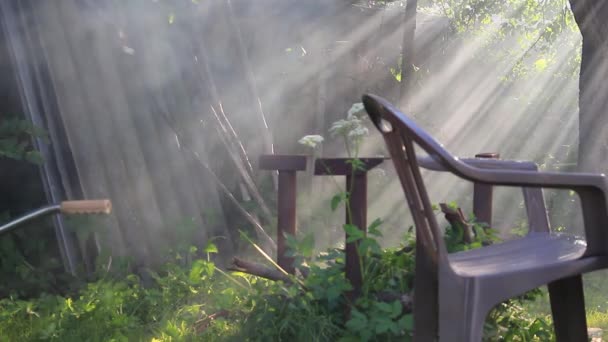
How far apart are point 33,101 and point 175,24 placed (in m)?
0.95

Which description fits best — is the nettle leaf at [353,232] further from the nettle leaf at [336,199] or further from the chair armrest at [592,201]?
the chair armrest at [592,201]

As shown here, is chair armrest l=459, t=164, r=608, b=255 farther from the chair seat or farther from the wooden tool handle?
the wooden tool handle

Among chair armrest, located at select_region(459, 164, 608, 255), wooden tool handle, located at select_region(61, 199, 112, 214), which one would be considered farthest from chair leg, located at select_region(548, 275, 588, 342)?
wooden tool handle, located at select_region(61, 199, 112, 214)

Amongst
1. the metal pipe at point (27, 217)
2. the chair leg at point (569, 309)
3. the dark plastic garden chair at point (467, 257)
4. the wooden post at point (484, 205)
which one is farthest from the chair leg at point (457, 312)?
the wooden post at point (484, 205)

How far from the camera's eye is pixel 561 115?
11.5 meters

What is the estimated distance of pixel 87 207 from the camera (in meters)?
1.56

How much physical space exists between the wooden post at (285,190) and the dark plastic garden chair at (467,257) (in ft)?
3.92

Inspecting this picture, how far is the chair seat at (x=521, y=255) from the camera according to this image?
4.67ft

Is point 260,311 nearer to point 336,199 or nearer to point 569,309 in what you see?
point 336,199

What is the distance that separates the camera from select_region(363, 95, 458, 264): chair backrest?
125 cm

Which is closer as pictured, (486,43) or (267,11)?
(267,11)

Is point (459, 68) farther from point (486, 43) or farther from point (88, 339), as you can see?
point (88, 339)

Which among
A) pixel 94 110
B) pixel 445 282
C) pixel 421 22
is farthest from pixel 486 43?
pixel 445 282

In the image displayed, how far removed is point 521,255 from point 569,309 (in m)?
0.25
